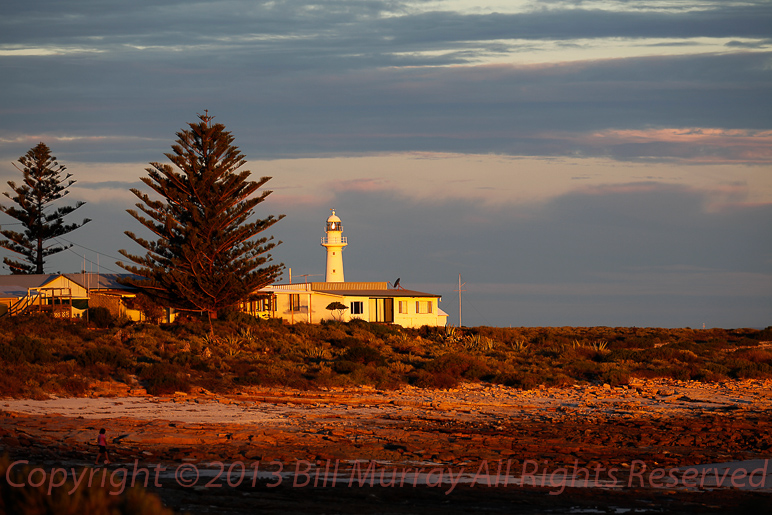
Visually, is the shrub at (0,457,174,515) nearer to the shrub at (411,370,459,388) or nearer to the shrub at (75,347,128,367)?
the shrub at (75,347,128,367)

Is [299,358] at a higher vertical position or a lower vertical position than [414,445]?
higher

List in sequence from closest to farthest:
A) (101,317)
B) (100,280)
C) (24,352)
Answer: (24,352) < (101,317) < (100,280)

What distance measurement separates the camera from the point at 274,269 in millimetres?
31859

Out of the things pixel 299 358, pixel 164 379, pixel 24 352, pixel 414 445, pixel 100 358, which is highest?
pixel 24 352

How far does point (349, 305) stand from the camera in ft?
119

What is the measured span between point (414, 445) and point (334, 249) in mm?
31807

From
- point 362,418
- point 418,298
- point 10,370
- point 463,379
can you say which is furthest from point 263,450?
point 418,298

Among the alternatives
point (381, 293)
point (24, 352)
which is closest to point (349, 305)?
point (381, 293)

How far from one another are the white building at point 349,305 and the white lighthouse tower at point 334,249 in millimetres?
4209

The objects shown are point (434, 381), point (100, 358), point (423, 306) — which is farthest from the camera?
point (423, 306)

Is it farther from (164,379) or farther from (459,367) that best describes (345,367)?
(164,379)

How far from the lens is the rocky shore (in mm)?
9281

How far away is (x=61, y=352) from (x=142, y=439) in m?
10.3

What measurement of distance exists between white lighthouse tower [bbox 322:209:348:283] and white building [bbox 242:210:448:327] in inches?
166
